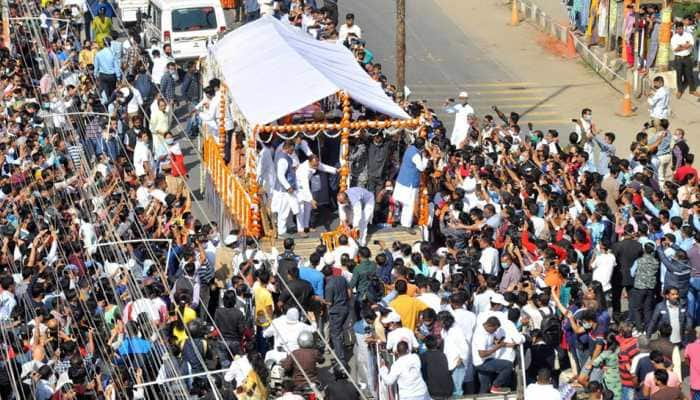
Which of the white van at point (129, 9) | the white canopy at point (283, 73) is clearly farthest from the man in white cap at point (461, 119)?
the white van at point (129, 9)

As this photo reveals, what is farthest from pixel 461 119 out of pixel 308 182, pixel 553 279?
pixel 553 279

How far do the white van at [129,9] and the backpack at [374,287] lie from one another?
56.6ft

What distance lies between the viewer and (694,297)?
62.1 ft

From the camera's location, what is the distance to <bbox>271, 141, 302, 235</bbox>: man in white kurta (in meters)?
21.3

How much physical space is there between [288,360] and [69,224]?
18.2 feet

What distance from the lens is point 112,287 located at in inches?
729

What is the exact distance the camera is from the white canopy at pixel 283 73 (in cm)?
2134

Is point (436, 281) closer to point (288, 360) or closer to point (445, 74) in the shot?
point (288, 360)

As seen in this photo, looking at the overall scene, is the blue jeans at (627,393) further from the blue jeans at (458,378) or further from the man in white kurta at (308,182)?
the man in white kurta at (308,182)

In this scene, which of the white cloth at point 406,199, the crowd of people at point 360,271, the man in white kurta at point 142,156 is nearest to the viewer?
the crowd of people at point 360,271

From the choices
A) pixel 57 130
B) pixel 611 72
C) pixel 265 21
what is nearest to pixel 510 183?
pixel 265 21

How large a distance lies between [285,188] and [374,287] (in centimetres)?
332

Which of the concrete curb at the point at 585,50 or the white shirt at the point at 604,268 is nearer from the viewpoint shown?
the white shirt at the point at 604,268

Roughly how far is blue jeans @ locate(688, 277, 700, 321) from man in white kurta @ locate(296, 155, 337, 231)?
18.3 feet
